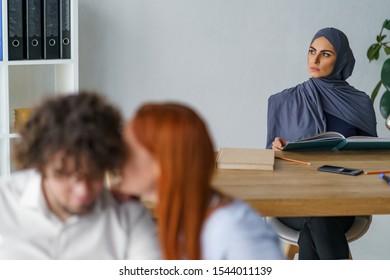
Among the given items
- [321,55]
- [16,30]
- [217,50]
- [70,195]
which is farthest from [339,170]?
[217,50]

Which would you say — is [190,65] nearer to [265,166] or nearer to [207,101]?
[207,101]

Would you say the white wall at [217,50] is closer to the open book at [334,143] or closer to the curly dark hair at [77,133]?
the open book at [334,143]

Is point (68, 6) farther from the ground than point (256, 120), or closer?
farther from the ground

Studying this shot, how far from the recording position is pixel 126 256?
1.16m

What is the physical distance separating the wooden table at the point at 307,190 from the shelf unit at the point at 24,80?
3.96 feet

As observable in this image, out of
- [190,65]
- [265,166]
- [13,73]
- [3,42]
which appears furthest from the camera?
[190,65]

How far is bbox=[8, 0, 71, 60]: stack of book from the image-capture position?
11.2 ft

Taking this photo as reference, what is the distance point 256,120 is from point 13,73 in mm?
1255

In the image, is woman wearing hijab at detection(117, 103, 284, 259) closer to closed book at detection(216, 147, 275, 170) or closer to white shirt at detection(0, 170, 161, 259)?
white shirt at detection(0, 170, 161, 259)

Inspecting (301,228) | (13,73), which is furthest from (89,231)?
(13,73)

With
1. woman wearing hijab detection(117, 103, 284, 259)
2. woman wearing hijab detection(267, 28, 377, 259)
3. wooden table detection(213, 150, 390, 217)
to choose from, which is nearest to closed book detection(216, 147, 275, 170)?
wooden table detection(213, 150, 390, 217)

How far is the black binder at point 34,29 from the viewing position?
341 cm

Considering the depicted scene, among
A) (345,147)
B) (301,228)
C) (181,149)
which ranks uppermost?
(181,149)

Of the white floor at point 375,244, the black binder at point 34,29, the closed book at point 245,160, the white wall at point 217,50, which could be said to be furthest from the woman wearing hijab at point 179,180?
the white wall at point 217,50
